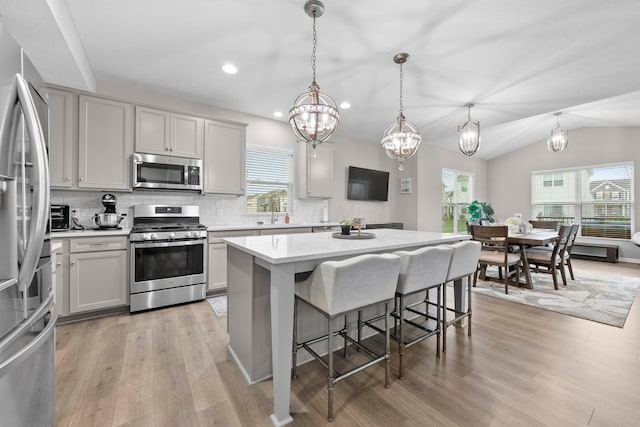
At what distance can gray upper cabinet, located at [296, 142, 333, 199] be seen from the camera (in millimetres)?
4676

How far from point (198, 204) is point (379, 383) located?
3.25 meters

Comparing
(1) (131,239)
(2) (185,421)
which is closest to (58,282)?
(1) (131,239)

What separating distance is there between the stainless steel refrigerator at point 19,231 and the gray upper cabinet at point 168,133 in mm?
2421

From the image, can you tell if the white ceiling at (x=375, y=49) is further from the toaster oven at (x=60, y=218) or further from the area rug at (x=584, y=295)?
the area rug at (x=584, y=295)

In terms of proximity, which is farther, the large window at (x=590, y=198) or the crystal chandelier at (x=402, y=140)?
the large window at (x=590, y=198)

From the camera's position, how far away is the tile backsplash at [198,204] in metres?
3.17

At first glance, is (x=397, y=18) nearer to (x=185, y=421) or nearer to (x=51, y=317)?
(x=51, y=317)

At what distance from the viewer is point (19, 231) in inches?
36.2

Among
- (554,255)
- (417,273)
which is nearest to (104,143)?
(417,273)

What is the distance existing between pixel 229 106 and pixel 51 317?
11.5ft

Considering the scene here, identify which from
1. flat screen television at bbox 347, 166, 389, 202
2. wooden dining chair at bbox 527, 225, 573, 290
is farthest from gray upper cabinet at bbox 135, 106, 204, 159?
wooden dining chair at bbox 527, 225, 573, 290

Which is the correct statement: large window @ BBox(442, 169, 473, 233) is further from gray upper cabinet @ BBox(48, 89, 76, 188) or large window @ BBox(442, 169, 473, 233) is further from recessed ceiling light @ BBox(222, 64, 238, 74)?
gray upper cabinet @ BBox(48, 89, 76, 188)

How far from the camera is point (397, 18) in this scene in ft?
7.61

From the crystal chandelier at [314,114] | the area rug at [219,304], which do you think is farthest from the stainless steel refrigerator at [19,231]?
the area rug at [219,304]
